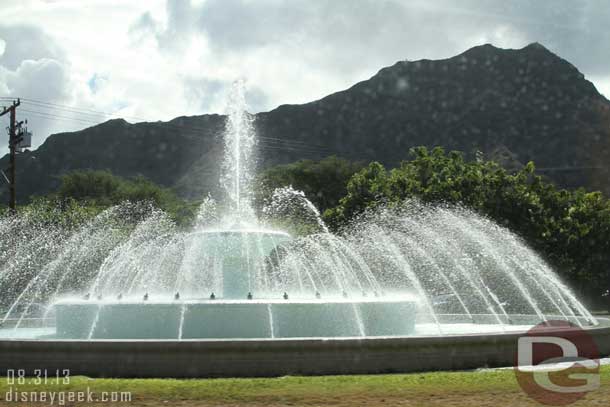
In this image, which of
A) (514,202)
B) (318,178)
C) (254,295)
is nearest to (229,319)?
(254,295)

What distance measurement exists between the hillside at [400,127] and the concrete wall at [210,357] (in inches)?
3923

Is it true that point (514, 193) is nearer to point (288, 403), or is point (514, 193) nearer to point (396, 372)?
point (396, 372)

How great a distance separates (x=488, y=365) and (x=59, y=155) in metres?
139

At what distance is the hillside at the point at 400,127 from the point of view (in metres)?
116

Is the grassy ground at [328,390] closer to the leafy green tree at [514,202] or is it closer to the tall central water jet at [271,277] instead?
the tall central water jet at [271,277]

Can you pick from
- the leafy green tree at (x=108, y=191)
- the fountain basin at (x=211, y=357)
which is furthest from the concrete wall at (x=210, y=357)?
the leafy green tree at (x=108, y=191)

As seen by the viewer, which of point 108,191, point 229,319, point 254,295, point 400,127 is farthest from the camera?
point 400,127

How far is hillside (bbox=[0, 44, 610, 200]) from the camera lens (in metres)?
116

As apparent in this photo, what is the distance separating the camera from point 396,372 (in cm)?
1034

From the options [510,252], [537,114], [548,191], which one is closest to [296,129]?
[537,114]

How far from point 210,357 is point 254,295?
19.7ft

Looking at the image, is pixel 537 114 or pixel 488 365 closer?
pixel 488 365

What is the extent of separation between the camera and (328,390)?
888 centimetres

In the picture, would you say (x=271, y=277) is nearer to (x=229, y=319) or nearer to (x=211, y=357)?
(x=229, y=319)
